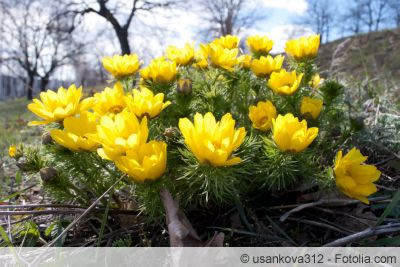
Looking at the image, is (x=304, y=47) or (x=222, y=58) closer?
(x=222, y=58)

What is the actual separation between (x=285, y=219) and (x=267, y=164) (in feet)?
0.79

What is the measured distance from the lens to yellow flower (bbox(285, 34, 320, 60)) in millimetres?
1402

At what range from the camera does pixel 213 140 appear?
0.82 meters

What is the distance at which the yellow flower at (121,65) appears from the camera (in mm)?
1429

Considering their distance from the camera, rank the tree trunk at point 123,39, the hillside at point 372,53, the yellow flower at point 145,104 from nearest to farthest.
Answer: the yellow flower at point 145,104
the hillside at point 372,53
the tree trunk at point 123,39

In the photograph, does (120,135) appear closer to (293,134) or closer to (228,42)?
(293,134)

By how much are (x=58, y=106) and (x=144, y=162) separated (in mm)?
530

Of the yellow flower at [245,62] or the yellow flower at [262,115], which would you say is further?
the yellow flower at [245,62]

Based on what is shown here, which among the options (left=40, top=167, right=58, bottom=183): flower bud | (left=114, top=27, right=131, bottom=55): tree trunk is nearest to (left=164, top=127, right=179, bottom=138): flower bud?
(left=40, top=167, right=58, bottom=183): flower bud

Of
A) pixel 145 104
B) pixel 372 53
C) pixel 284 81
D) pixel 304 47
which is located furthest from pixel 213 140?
pixel 372 53

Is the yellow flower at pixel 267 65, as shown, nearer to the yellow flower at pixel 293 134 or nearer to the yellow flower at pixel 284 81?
the yellow flower at pixel 284 81

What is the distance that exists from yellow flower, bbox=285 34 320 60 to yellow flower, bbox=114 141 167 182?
2.99 feet

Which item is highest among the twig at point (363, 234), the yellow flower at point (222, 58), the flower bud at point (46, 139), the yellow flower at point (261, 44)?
the yellow flower at point (261, 44)

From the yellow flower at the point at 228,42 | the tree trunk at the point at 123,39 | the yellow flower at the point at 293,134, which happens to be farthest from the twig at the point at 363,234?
the tree trunk at the point at 123,39
